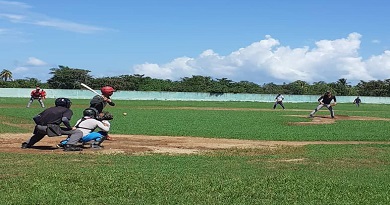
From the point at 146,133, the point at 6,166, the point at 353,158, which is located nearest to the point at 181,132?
the point at 146,133

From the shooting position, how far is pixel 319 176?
10383 millimetres

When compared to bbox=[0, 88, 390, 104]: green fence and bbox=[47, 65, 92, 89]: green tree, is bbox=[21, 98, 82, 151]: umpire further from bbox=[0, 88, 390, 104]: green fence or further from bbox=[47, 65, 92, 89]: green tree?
bbox=[47, 65, 92, 89]: green tree

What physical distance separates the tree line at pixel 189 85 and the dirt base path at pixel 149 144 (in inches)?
3264

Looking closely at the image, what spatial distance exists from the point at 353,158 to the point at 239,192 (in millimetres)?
5675

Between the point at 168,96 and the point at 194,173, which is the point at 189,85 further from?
the point at 194,173

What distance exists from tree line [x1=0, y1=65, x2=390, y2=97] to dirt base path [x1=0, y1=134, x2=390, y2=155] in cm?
8291

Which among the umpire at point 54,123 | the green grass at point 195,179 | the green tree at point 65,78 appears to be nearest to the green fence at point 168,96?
the green tree at point 65,78

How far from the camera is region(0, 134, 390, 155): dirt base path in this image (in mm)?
14273

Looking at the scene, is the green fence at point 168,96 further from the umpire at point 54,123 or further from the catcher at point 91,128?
the umpire at point 54,123

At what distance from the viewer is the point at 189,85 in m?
114

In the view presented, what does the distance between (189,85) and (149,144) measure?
9794cm

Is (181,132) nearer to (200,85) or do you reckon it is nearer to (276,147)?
(276,147)

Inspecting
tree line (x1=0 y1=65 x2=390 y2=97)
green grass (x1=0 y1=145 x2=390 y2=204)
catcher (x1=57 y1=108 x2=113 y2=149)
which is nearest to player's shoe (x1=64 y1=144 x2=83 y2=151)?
catcher (x1=57 y1=108 x2=113 y2=149)

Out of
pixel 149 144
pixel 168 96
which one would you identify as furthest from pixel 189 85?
pixel 149 144
